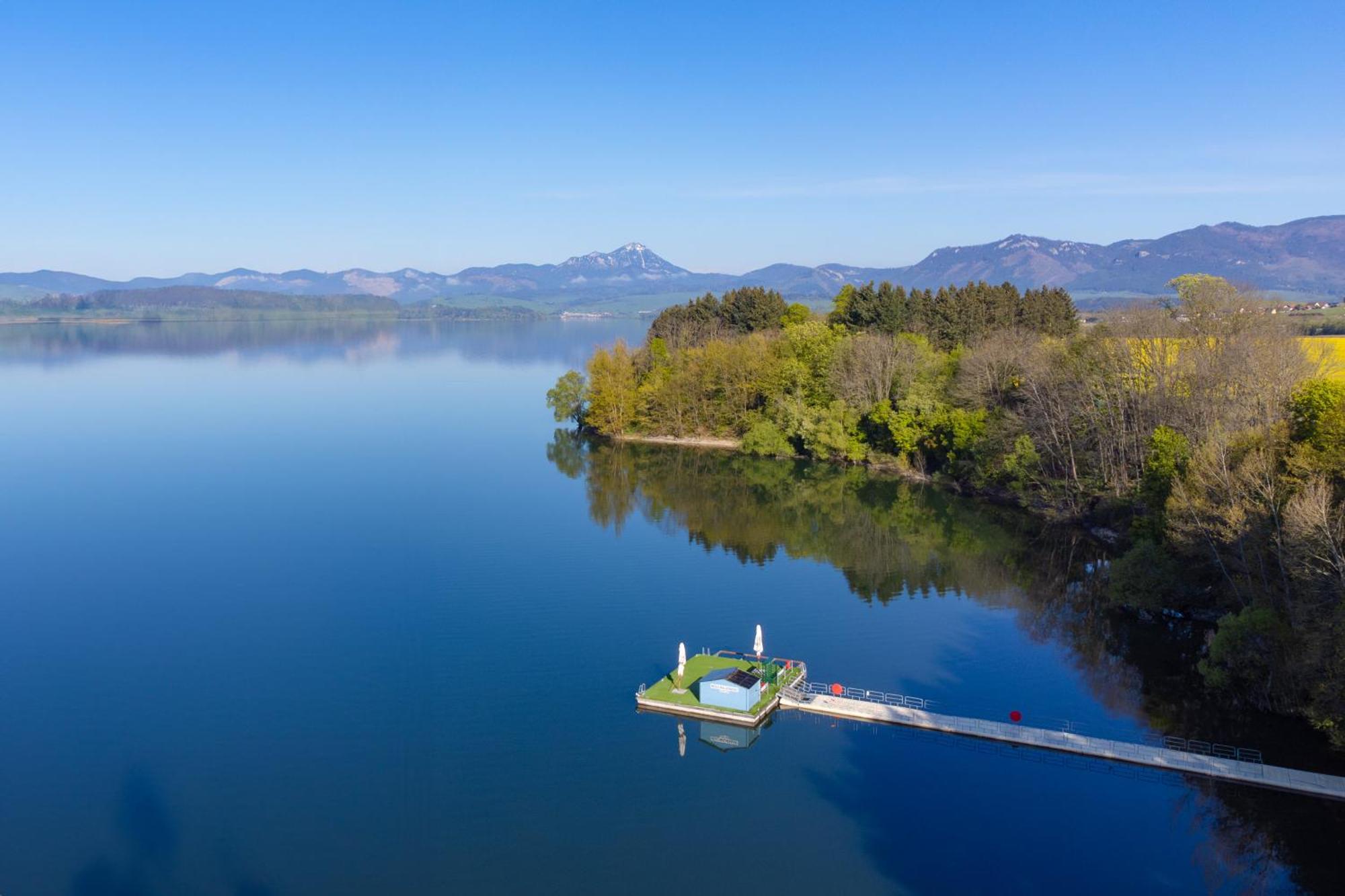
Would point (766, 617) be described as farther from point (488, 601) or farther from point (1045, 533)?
point (1045, 533)

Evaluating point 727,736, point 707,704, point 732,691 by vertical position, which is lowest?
point 727,736

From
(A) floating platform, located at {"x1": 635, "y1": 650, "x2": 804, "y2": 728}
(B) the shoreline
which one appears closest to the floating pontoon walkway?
(A) floating platform, located at {"x1": 635, "y1": 650, "x2": 804, "y2": 728}

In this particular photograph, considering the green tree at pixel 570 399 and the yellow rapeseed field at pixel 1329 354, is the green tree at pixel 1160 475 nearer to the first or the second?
the yellow rapeseed field at pixel 1329 354

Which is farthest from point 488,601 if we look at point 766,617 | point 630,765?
point 630,765

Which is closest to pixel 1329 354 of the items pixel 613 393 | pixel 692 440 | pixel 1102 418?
pixel 1102 418

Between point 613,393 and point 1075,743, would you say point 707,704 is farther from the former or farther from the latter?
point 613,393
